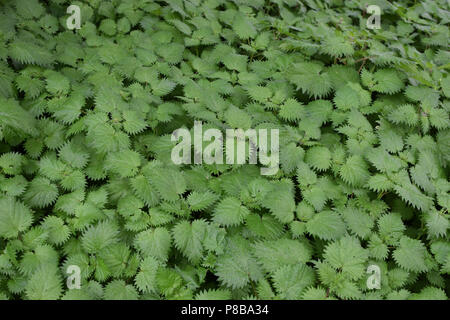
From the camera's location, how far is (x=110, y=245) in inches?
68.9

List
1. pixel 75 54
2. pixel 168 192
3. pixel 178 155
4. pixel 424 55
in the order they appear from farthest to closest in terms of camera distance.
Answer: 1. pixel 424 55
2. pixel 75 54
3. pixel 178 155
4. pixel 168 192

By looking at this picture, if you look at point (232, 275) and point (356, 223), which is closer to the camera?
point (232, 275)

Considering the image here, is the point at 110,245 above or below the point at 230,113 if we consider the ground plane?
below

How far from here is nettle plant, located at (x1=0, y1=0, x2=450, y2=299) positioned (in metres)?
1.71

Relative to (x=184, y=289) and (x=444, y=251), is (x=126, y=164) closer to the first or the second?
(x=184, y=289)

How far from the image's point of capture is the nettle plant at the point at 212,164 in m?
1.71

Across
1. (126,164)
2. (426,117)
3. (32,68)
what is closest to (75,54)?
(32,68)

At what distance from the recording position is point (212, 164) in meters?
2.08

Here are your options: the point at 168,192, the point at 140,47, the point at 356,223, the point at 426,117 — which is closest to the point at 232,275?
the point at 168,192

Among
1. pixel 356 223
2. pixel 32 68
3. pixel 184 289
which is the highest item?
pixel 32 68

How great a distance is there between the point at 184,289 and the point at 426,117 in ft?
6.03

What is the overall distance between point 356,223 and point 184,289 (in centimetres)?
96
